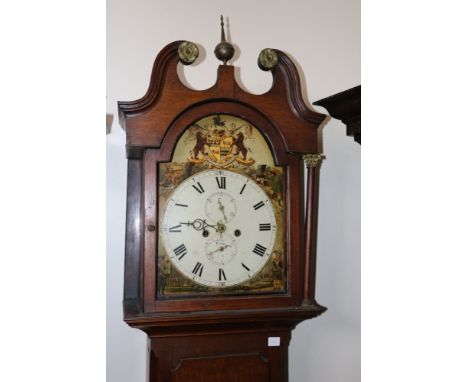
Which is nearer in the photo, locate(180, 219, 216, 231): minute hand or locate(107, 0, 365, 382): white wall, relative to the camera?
locate(180, 219, 216, 231): minute hand

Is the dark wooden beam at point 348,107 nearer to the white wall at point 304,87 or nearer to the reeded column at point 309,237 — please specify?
the reeded column at point 309,237

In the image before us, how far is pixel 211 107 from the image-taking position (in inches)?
46.4

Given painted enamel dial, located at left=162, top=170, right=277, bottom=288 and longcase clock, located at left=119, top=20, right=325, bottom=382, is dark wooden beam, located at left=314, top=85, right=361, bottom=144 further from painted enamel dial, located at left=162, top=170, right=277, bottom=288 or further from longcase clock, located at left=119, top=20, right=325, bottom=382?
painted enamel dial, located at left=162, top=170, right=277, bottom=288

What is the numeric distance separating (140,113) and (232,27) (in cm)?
65

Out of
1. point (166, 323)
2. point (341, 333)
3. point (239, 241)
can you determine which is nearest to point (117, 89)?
point (239, 241)

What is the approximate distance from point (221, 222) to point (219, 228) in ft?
0.06

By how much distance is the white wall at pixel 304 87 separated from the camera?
1.42m

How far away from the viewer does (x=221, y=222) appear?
1188mm

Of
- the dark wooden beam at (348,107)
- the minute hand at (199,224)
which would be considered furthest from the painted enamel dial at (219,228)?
the dark wooden beam at (348,107)

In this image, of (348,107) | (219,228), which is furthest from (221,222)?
(348,107)

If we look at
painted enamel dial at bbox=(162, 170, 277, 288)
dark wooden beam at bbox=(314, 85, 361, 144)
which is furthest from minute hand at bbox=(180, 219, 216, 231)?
dark wooden beam at bbox=(314, 85, 361, 144)

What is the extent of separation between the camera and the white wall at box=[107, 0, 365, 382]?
55.9 inches

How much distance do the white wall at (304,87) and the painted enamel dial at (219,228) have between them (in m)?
0.35

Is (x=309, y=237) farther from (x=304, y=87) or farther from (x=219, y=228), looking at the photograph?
(x=304, y=87)
